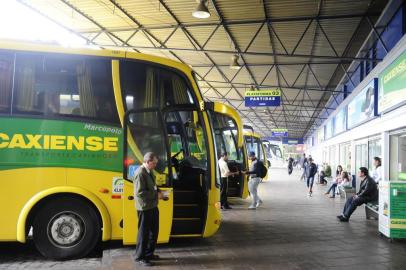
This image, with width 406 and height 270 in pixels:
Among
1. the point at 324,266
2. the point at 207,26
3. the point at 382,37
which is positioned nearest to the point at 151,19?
the point at 207,26

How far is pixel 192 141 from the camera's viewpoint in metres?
8.91

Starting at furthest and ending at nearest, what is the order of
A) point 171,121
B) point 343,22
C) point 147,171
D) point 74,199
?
point 343,22
point 171,121
point 74,199
point 147,171

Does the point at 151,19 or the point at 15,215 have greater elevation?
the point at 151,19

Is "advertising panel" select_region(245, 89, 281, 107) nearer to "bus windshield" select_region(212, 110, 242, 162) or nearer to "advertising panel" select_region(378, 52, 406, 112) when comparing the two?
"bus windshield" select_region(212, 110, 242, 162)

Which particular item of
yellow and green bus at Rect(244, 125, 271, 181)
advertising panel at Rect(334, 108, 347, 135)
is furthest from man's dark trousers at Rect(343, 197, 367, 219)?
advertising panel at Rect(334, 108, 347, 135)

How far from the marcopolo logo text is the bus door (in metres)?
0.30

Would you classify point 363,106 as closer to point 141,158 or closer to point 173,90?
point 173,90

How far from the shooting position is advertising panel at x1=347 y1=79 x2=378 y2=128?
14.1 m

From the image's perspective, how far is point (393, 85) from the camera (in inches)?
450

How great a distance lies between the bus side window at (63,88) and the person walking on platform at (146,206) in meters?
1.11

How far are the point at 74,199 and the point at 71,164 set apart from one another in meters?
0.57

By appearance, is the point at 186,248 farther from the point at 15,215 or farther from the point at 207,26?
the point at 207,26

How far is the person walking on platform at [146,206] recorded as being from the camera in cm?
596

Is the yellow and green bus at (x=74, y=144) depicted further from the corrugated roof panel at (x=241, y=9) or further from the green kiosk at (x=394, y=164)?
the corrugated roof panel at (x=241, y=9)
